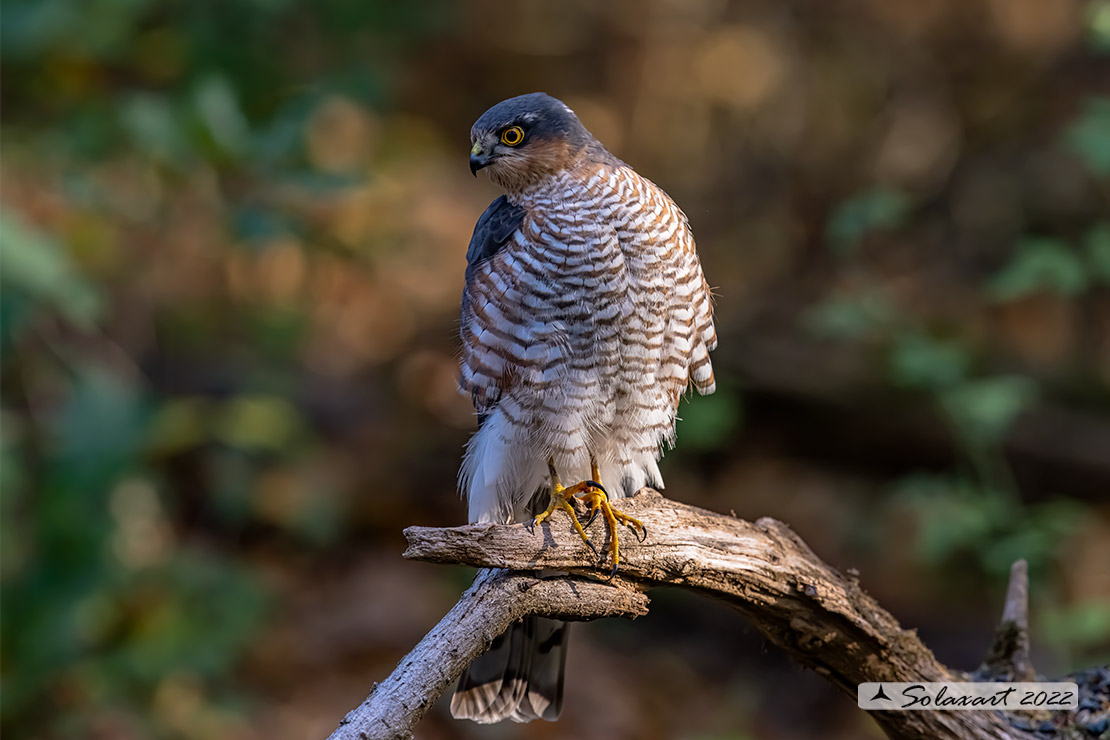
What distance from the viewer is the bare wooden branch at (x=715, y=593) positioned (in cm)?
224

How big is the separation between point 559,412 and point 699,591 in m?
0.60

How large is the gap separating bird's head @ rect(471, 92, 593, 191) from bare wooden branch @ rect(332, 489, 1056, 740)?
0.96m

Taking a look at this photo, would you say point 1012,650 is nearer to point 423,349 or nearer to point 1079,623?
point 1079,623

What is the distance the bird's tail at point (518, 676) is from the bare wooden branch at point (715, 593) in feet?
1.60

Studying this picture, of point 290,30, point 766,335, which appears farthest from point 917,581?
point 290,30

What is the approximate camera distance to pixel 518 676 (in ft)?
9.75

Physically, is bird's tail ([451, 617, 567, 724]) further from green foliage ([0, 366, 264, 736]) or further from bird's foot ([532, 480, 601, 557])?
green foliage ([0, 366, 264, 736])

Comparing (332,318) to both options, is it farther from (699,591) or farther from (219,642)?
(699,591)

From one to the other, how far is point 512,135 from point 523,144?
0.04 m

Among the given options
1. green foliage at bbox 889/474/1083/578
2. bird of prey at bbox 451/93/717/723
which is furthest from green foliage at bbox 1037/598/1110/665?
bird of prey at bbox 451/93/717/723

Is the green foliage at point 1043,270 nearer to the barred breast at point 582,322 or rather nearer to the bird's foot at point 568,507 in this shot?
the barred breast at point 582,322

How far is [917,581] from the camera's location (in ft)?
19.4

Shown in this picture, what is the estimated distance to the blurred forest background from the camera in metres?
4.73

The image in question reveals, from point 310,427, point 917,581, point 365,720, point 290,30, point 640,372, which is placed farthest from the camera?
point 290,30
